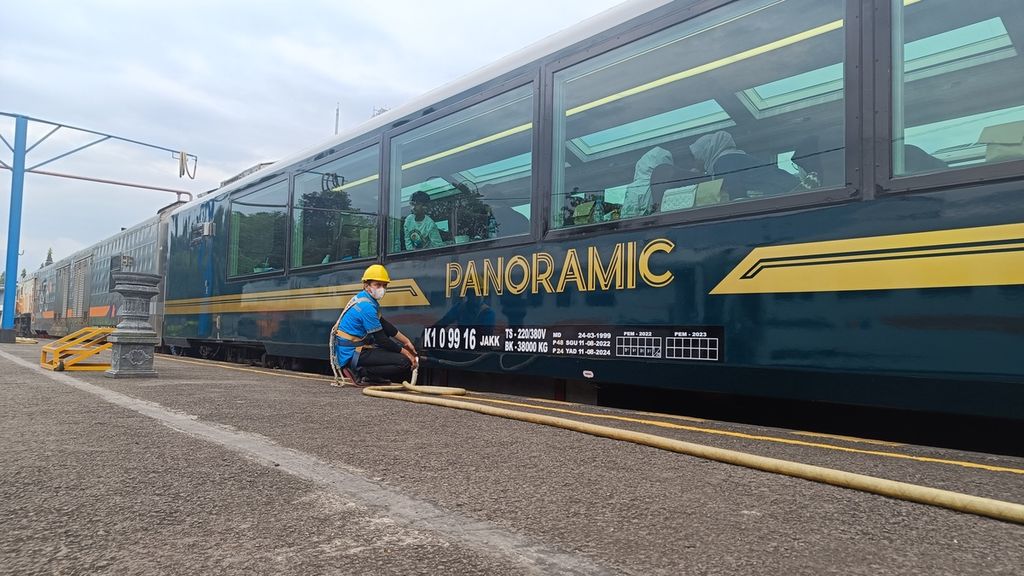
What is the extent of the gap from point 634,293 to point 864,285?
1.49 metres

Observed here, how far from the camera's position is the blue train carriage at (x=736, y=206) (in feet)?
10.6

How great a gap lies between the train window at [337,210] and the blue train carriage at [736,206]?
443 millimetres

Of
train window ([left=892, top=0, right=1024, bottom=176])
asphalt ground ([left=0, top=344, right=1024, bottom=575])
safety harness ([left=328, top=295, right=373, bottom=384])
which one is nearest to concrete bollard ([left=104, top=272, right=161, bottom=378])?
safety harness ([left=328, top=295, right=373, bottom=384])

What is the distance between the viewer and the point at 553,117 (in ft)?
17.9

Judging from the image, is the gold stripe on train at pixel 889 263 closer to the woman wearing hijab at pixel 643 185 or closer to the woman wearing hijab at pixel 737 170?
the woman wearing hijab at pixel 737 170

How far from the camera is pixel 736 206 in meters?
4.14

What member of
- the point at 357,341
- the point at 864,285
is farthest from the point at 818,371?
the point at 357,341

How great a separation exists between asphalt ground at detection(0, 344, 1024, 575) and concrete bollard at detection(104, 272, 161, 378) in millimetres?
3379

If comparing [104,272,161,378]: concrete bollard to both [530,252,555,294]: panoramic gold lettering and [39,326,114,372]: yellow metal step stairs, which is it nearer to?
[39,326,114,372]: yellow metal step stairs

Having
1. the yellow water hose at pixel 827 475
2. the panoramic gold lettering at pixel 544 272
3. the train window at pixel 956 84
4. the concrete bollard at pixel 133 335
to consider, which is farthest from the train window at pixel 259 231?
the train window at pixel 956 84

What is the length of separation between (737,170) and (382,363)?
4082 mm

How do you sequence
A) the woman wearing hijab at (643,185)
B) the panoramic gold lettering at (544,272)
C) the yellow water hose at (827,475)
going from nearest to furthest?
1. the yellow water hose at (827,475)
2. the woman wearing hijab at (643,185)
3. the panoramic gold lettering at (544,272)

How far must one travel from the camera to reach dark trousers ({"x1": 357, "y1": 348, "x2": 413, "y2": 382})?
685cm

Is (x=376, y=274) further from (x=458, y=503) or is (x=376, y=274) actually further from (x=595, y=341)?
(x=458, y=503)
